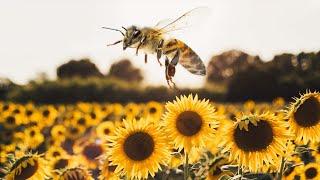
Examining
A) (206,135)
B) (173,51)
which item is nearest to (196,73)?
(173,51)

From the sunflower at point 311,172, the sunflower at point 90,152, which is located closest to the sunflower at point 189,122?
the sunflower at point 311,172

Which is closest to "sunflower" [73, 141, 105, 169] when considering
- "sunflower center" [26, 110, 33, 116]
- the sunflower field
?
the sunflower field

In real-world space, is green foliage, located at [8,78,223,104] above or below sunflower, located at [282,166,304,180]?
above

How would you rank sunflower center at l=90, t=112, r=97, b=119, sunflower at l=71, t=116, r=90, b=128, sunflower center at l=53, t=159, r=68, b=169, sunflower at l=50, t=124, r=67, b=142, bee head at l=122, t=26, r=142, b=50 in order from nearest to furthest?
bee head at l=122, t=26, r=142, b=50
sunflower center at l=53, t=159, r=68, b=169
sunflower at l=50, t=124, r=67, b=142
sunflower at l=71, t=116, r=90, b=128
sunflower center at l=90, t=112, r=97, b=119

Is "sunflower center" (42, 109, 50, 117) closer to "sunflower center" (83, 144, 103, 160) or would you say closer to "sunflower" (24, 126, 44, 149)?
"sunflower" (24, 126, 44, 149)

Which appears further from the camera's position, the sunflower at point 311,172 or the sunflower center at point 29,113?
the sunflower center at point 29,113

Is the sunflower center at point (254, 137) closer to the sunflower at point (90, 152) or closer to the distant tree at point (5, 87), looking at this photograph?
the sunflower at point (90, 152)
